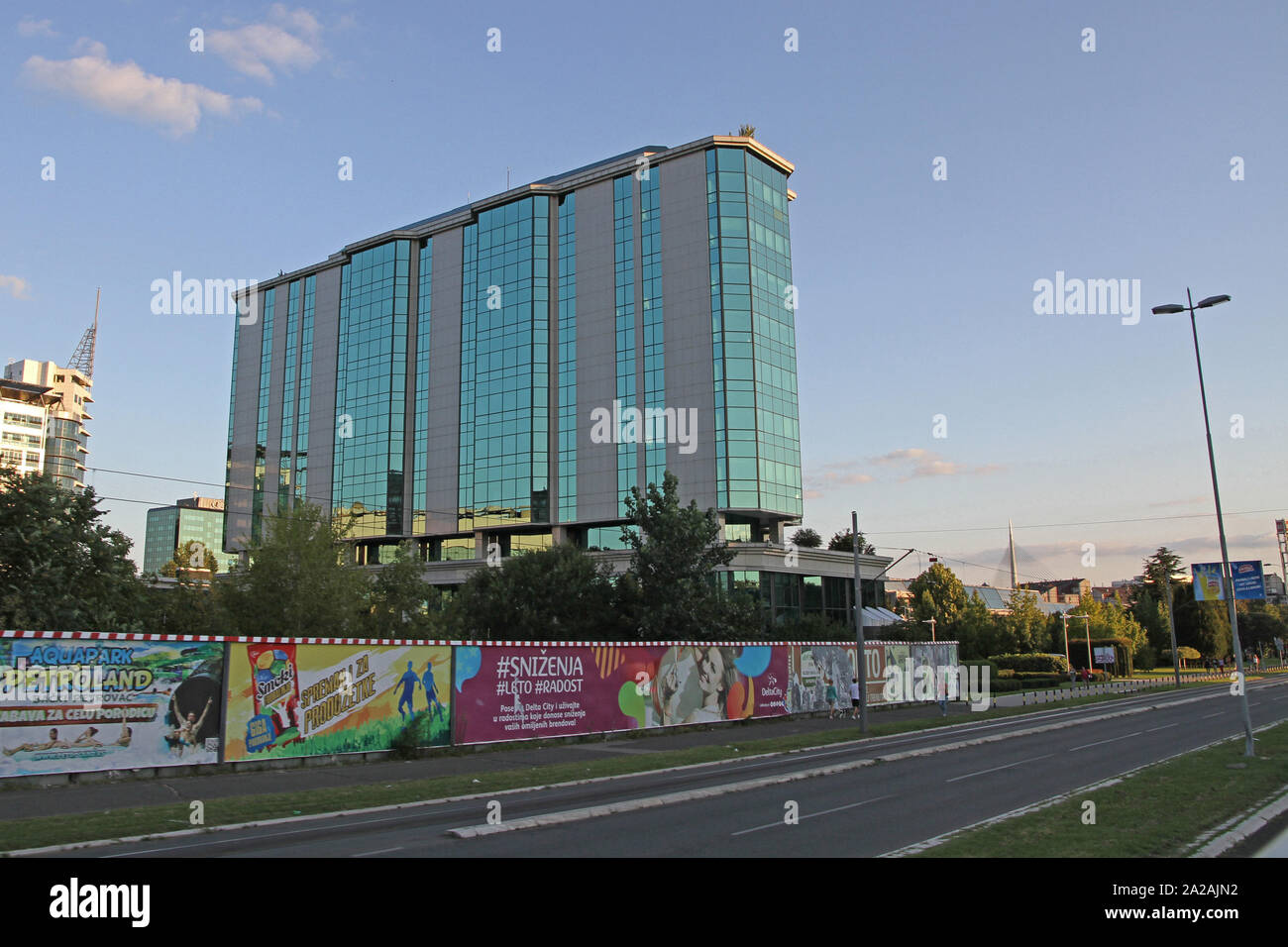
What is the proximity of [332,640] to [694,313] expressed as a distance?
52.8 m

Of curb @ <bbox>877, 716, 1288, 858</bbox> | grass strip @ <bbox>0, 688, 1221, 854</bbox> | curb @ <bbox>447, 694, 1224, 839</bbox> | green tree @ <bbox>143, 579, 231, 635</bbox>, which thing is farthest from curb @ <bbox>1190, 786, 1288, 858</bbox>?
green tree @ <bbox>143, 579, 231, 635</bbox>

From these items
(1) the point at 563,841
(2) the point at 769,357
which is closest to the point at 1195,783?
(1) the point at 563,841

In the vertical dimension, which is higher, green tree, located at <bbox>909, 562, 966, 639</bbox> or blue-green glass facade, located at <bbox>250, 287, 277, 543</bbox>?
blue-green glass facade, located at <bbox>250, 287, 277, 543</bbox>

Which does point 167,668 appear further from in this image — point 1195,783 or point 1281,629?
point 1281,629

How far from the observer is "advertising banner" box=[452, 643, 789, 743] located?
28.5 m

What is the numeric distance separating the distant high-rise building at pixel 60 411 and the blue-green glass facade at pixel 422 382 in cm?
13967

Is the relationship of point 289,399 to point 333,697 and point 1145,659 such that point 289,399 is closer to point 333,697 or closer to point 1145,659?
point 333,697

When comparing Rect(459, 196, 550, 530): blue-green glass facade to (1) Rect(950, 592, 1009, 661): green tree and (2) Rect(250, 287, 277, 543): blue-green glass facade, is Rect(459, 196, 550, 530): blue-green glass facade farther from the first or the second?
(1) Rect(950, 592, 1009, 661): green tree

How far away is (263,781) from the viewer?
2058cm

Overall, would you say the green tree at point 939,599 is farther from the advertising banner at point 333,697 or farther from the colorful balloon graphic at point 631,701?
the advertising banner at point 333,697

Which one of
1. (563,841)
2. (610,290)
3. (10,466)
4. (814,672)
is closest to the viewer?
(563,841)

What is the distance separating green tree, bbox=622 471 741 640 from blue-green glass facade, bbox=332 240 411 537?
4570 centimetres

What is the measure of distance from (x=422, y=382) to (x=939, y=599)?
176 ft

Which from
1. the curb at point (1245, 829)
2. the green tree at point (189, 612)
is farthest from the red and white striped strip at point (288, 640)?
the curb at point (1245, 829)
